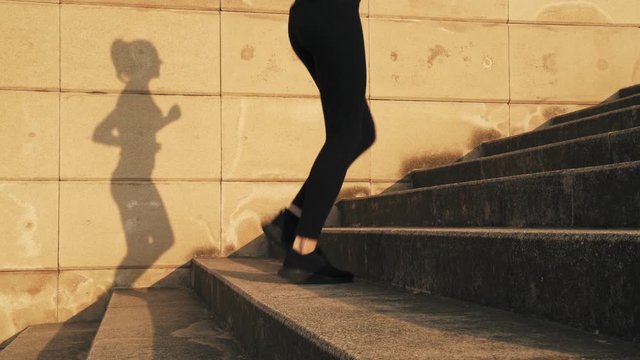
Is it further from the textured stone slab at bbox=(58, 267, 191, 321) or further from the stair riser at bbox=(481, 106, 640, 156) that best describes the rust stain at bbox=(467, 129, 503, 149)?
the textured stone slab at bbox=(58, 267, 191, 321)

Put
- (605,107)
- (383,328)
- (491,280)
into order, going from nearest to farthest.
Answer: (383,328), (491,280), (605,107)

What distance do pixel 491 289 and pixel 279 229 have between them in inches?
52.9

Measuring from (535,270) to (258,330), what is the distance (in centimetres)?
98

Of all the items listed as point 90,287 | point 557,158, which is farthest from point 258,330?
point 90,287

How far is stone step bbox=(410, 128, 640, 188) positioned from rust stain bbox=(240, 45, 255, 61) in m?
1.77

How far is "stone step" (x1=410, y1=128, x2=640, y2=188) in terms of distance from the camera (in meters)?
3.05

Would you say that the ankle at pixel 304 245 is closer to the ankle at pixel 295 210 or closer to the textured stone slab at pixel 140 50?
the ankle at pixel 295 210

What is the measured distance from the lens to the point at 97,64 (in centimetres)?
561

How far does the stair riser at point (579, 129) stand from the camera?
3.73 m

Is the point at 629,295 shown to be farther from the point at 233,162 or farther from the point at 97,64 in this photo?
the point at 97,64

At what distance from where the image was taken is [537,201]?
2.86m

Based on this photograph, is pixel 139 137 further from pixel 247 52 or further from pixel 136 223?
pixel 247 52

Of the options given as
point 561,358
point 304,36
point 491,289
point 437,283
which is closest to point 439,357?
point 561,358

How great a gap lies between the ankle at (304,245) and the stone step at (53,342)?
4.93 ft
